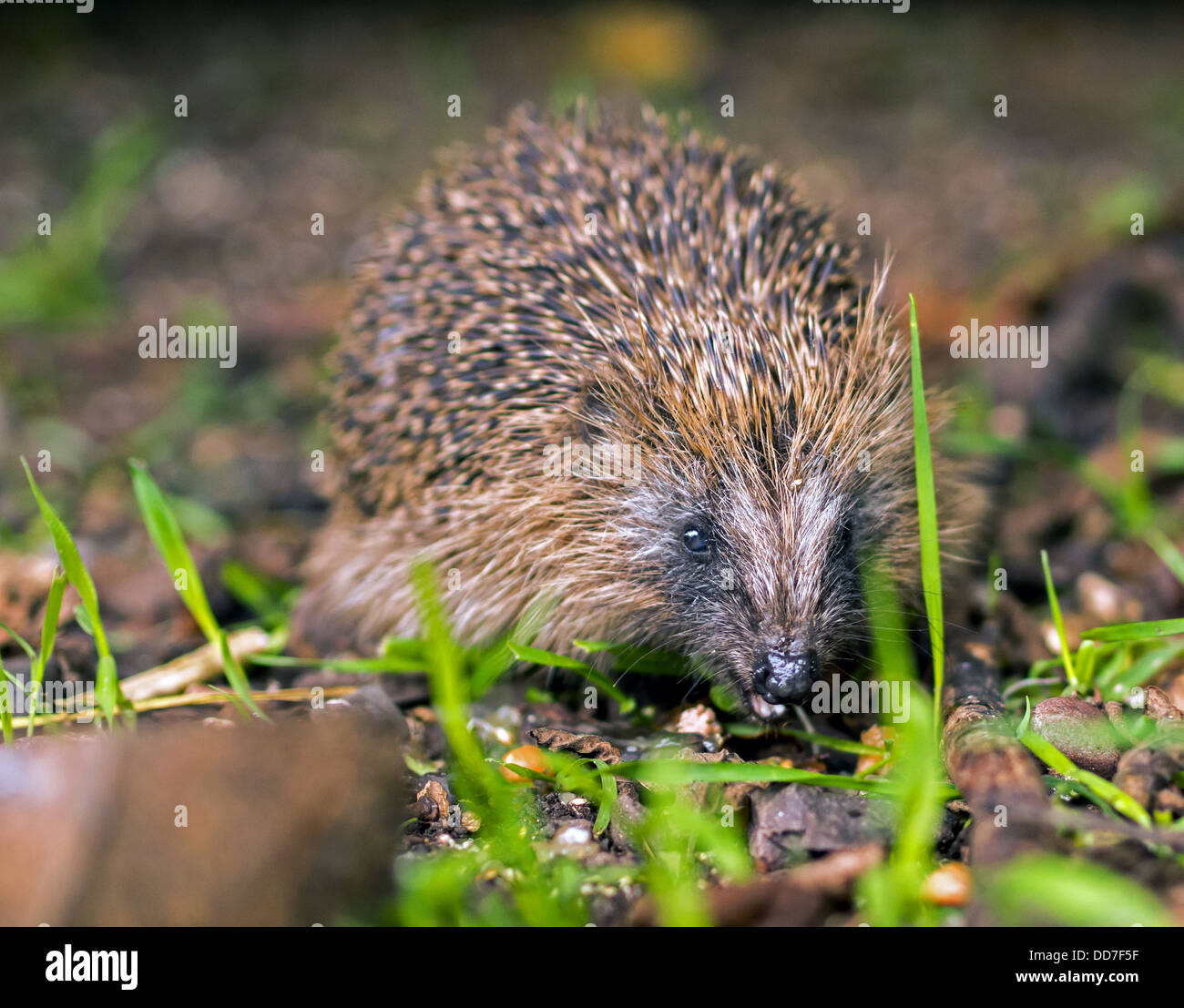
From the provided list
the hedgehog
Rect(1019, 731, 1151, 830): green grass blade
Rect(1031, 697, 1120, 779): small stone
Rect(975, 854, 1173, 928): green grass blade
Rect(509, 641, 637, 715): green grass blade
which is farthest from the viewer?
the hedgehog

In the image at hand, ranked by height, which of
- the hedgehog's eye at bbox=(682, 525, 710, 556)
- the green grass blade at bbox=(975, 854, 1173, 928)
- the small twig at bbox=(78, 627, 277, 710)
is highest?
the hedgehog's eye at bbox=(682, 525, 710, 556)

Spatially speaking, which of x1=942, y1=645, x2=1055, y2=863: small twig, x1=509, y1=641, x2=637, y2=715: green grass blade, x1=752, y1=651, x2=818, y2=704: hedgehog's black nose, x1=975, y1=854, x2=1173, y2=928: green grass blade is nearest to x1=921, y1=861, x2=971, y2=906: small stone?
x1=942, y1=645, x2=1055, y2=863: small twig

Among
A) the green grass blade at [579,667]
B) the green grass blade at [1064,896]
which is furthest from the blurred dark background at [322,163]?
the green grass blade at [1064,896]

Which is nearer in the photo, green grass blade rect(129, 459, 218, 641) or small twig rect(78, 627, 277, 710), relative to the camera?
green grass blade rect(129, 459, 218, 641)

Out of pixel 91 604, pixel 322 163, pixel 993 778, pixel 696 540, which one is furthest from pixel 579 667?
pixel 322 163

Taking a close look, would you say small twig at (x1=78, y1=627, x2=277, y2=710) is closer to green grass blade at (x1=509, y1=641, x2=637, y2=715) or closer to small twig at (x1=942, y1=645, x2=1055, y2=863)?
green grass blade at (x1=509, y1=641, x2=637, y2=715)

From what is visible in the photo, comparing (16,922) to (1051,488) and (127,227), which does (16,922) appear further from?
(127,227)
